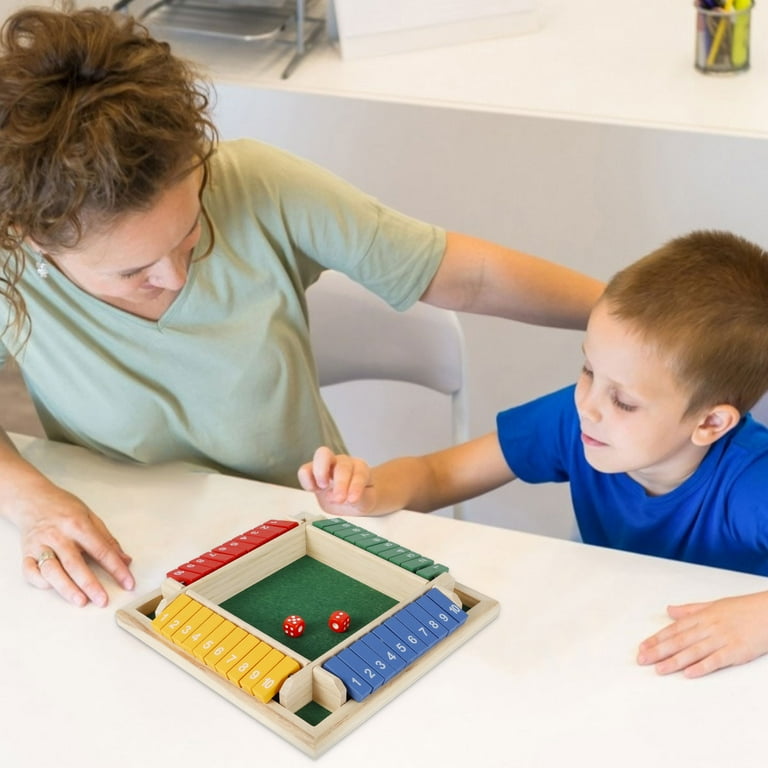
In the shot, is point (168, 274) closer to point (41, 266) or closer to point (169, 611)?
point (41, 266)

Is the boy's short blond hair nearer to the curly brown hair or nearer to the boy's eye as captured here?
the boy's eye

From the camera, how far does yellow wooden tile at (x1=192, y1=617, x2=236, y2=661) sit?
941 mm

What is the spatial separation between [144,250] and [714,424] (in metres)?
0.55

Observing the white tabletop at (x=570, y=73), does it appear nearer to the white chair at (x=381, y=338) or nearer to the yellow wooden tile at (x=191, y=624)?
the white chair at (x=381, y=338)

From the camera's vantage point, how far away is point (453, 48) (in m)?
1.99

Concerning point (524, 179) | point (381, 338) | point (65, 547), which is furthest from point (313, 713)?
point (524, 179)

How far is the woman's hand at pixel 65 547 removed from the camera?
1.05m


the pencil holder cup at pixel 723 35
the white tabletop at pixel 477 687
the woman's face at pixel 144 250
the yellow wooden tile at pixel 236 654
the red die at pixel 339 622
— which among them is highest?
the pencil holder cup at pixel 723 35

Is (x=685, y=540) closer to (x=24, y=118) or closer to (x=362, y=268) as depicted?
(x=362, y=268)

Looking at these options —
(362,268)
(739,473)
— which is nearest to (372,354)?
(362,268)

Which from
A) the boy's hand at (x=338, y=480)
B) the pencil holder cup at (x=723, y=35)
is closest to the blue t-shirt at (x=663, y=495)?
the boy's hand at (x=338, y=480)

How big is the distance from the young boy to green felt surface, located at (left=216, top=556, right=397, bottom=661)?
0.27 feet

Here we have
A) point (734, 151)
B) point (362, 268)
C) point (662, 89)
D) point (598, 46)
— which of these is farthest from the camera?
point (598, 46)

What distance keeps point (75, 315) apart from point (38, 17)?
31 cm
